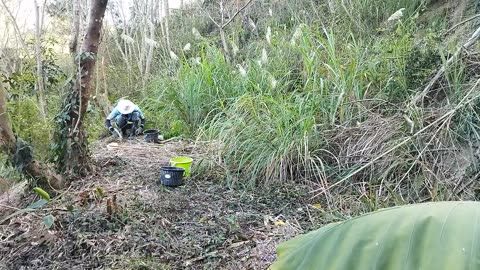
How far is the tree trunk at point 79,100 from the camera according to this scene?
3.28 meters

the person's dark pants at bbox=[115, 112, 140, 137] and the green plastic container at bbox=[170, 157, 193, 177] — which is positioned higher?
the person's dark pants at bbox=[115, 112, 140, 137]

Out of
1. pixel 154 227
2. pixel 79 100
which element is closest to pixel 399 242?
pixel 154 227

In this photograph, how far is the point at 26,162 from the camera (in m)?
3.00

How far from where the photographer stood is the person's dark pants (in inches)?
203

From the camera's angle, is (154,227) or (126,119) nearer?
(154,227)

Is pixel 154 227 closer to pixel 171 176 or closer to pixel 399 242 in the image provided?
pixel 171 176

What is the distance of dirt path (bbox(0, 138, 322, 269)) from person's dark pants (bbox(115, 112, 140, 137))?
1629 millimetres

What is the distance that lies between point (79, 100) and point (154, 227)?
Result: 1.18 metres

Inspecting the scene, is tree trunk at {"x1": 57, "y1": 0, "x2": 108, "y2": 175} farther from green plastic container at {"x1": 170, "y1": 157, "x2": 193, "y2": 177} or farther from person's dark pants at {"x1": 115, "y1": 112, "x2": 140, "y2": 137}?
person's dark pants at {"x1": 115, "y1": 112, "x2": 140, "y2": 137}

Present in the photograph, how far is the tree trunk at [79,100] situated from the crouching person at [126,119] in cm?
172

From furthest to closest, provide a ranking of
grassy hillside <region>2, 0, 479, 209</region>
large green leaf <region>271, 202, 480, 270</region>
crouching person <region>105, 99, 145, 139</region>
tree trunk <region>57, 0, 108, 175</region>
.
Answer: crouching person <region>105, 99, 145, 139</region> < tree trunk <region>57, 0, 108, 175</region> < grassy hillside <region>2, 0, 479, 209</region> < large green leaf <region>271, 202, 480, 270</region>

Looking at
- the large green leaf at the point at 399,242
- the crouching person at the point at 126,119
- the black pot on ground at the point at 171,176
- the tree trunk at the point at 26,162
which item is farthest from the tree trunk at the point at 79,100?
the large green leaf at the point at 399,242

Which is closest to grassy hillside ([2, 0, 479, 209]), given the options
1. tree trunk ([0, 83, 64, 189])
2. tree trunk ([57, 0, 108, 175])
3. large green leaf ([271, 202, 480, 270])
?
tree trunk ([57, 0, 108, 175])

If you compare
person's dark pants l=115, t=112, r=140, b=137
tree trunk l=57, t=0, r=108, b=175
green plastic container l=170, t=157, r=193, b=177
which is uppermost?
tree trunk l=57, t=0, r=108, b=175
